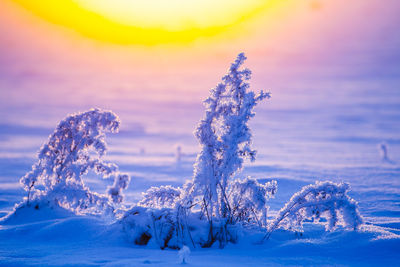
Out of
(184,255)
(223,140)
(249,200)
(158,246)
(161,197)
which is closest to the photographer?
(184,255)

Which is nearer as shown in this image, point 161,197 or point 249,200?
point 249,200

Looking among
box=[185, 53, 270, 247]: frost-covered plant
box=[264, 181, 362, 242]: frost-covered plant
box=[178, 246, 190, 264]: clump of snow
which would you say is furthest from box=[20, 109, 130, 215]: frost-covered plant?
box=[264, 181, 362, 242]: frost-covered plant

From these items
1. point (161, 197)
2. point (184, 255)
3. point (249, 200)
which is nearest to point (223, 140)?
point (249, 200)

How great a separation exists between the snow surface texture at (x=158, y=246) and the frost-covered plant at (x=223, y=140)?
54 centimetres

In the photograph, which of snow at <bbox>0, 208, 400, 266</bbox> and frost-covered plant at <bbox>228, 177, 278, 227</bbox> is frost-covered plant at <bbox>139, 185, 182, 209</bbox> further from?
frost-covered plant at <bbox>228, 177, 278, 227</bbox>

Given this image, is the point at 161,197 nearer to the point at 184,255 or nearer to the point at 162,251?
the point at 162,251

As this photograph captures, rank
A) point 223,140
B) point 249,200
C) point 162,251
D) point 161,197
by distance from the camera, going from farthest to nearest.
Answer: point 161,197 → point 249,200 → point 223,140 → point 162,251

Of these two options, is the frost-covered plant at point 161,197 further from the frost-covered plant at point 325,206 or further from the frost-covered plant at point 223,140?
the frost-covered plant at point 325,206

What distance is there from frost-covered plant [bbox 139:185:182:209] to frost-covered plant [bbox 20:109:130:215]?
66cm

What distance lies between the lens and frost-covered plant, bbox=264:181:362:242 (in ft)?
18.0

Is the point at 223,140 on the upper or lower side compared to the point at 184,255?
upper

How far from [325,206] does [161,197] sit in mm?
2154

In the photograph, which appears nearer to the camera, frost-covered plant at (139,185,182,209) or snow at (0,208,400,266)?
snow at (0,208,400,266)

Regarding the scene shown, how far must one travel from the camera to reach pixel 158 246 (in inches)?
218
